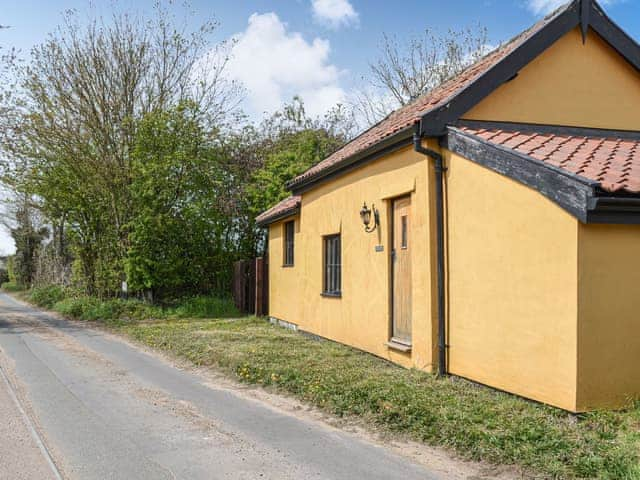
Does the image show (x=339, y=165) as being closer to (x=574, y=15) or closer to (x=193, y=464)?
A: (x=574, y=15)

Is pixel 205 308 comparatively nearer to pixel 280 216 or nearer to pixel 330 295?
pixel 280 216

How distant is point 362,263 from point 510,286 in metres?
4.04

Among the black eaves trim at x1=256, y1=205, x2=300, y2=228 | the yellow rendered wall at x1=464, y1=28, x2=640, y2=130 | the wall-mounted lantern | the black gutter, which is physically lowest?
the black gutter

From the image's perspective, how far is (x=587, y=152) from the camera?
24.6 ft

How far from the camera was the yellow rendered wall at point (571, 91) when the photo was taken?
8797mm

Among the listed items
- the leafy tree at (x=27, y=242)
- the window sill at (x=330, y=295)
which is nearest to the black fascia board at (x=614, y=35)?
the window sill at (x=330, y=295)

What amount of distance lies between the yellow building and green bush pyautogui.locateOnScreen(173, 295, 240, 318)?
741cm

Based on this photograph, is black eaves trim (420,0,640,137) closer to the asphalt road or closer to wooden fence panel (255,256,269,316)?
the asphalt road

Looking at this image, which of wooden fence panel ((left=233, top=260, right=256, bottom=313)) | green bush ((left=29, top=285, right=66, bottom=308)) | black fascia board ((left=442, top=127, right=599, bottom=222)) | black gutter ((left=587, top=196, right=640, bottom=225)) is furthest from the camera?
green bush ((left=29, top=285, right=66, bottom=308))

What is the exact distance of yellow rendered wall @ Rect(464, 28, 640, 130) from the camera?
8.80 meters

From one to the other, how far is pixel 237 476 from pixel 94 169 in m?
16.7

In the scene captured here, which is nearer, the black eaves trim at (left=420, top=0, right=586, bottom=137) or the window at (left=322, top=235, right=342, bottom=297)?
the black eaves trim at (left=420, top=0, right=586, bottom=137)

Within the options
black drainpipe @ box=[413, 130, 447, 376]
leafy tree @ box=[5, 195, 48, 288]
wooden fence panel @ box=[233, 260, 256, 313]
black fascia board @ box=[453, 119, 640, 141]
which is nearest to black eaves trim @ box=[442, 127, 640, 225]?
black drainpipe @ box=[413, 130, 447, 376]

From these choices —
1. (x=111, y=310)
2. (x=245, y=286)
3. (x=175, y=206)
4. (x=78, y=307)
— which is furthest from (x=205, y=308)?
(x=78, y=307)
